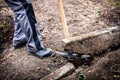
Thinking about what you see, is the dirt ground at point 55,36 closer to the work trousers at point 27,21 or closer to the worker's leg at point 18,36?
the worker's leg at point 18,36

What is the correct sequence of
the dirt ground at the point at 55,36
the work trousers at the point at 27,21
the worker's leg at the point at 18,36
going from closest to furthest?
the dirt ground at the point at 55,36
the work trousers at the point at 27,21
the worker's leg at the point at 18,36

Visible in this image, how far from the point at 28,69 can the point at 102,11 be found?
7.51ft

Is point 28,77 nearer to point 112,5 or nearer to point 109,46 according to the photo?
point 109,46

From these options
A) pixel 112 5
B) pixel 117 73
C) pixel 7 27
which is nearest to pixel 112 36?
pixel 117 73

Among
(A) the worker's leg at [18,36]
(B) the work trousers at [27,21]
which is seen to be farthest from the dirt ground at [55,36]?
(B) the work trousers at [27,21]

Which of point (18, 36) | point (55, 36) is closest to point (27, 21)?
point (18, 36)

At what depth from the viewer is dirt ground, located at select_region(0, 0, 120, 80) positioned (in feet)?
14.7

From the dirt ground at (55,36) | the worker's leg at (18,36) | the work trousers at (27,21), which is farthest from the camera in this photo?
the worker's leg at (18,36)

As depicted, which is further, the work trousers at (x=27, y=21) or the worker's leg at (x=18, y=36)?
the worker's leg at (x=18, y=36)

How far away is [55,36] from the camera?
5.41 metres

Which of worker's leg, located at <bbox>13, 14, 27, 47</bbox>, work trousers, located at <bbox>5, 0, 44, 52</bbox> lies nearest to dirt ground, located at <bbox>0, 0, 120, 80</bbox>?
worker's leg, located at <bbox>13, 14, 27, 47</bbox>

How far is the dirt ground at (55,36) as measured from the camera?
14.7 ft

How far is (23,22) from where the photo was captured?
185 inches

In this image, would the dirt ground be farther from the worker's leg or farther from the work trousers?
the work trousers
